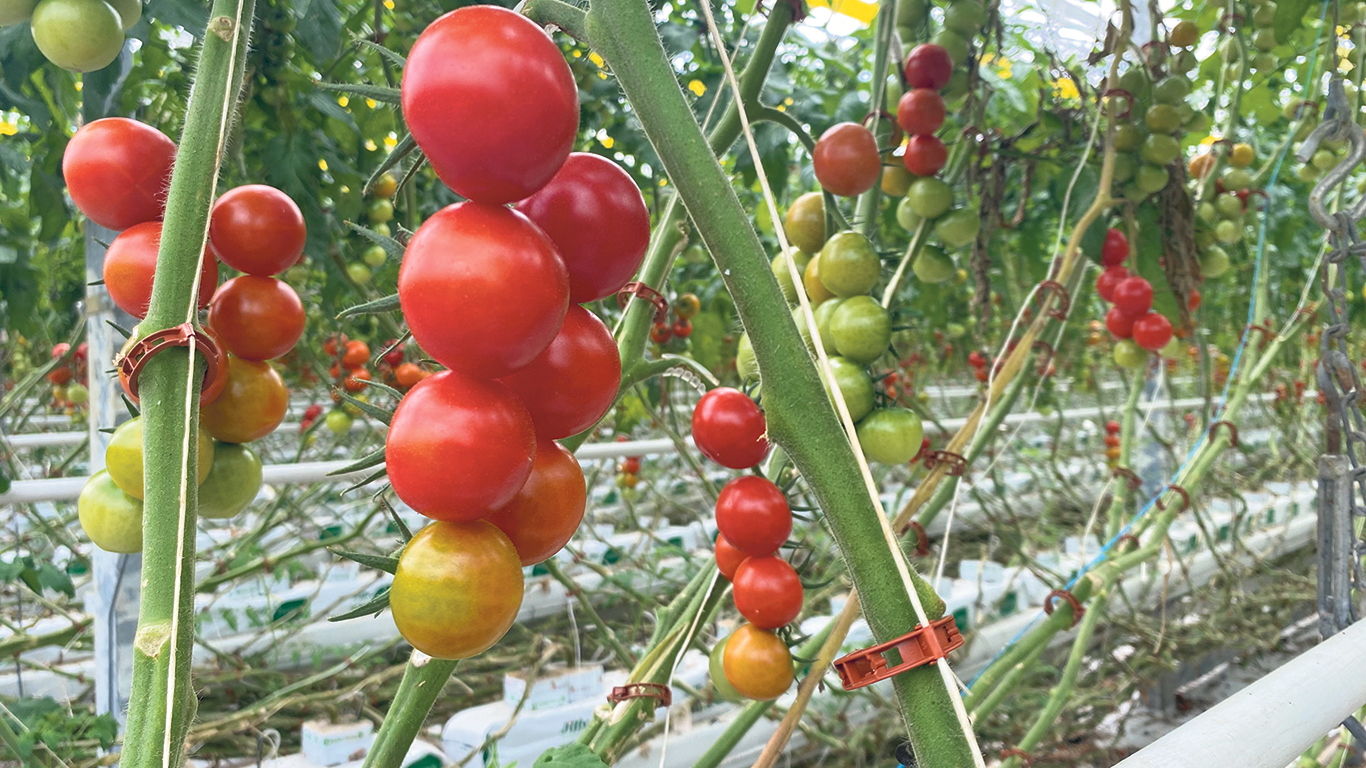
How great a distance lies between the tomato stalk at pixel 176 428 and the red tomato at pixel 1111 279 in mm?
1173

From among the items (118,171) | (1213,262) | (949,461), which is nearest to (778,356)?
(118,171)

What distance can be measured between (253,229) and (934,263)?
75 centimetres

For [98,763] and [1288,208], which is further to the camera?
[1288,208]

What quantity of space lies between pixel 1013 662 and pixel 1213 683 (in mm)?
1848

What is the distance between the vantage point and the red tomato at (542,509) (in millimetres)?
351

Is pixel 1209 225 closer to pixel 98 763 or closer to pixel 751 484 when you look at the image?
pixel 751 484

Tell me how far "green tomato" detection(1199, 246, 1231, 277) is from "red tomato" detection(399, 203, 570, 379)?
1.22 meters

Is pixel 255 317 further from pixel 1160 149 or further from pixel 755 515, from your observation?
pixel 1160 149

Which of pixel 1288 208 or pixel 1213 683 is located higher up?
pixel 1288 208

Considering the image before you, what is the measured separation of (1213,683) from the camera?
2.53 meters

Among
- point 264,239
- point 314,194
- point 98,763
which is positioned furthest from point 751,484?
point 98,763

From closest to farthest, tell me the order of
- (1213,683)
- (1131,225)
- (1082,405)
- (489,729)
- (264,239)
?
(264,239) < (1131,225) < (489,729) < (1213,683) < (1082,405)

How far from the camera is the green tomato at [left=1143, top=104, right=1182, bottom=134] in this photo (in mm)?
1042

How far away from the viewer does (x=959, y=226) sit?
3.08ft
